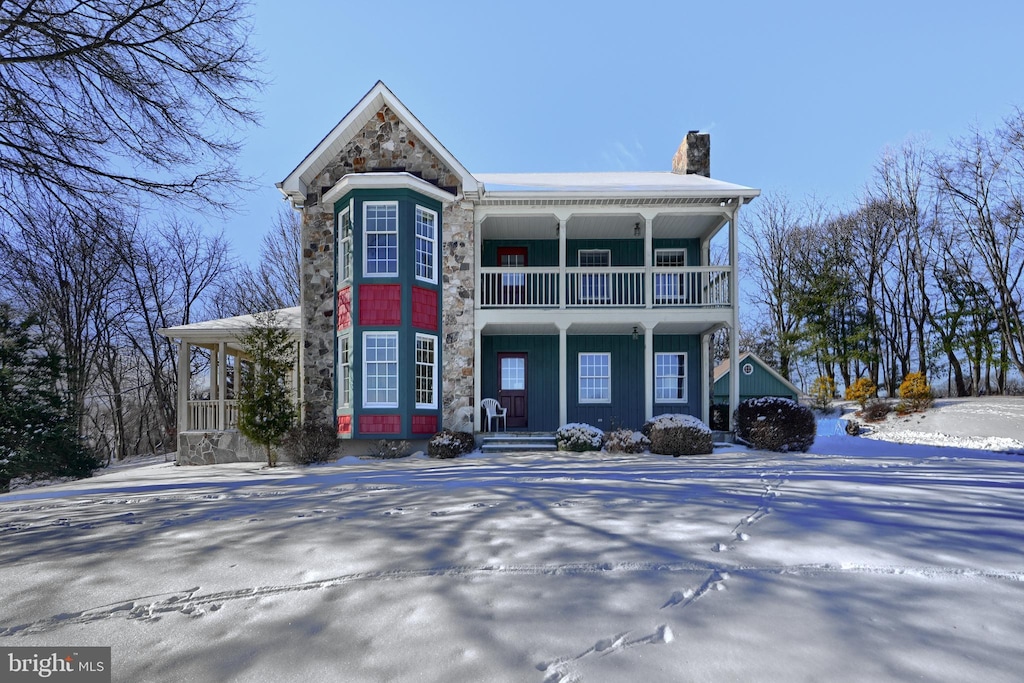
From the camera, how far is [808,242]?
3159 cm

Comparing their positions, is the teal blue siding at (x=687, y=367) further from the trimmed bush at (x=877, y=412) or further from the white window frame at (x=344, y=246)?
the trimmed bush at (x=877, y=412)

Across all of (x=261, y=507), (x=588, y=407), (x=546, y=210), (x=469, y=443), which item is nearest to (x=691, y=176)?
(x=546, y=210)

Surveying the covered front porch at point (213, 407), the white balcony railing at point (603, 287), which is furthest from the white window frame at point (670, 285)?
the covered front porch at point (213, 407)

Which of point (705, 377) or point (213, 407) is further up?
point (705, 377)

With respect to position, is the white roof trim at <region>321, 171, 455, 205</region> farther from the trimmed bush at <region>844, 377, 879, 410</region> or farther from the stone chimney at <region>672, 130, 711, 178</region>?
the trimmed bush at <region>844, 377, 879, 410</region>

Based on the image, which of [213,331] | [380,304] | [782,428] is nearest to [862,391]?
[782,428]

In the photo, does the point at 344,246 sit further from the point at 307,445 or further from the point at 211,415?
the point at 211,415

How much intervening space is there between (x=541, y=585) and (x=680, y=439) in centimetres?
1010

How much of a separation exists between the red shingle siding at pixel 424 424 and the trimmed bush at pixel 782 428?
6982 millimetres

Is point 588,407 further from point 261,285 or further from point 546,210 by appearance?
point 261,285

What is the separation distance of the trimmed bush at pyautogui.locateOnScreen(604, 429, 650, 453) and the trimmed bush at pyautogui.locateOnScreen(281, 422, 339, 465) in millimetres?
5883

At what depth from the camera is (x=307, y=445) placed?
44.2ft

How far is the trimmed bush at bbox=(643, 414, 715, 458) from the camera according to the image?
43.9ft

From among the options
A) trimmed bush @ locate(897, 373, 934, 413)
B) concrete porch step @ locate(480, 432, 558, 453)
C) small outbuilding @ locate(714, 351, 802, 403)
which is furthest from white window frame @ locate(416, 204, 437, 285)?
trimmed bush @ locate(897, 373, 934, 413)
